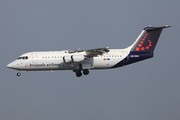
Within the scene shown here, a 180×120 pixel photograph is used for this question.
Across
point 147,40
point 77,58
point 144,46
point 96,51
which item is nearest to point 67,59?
point 77,58

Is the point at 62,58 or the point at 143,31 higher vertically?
the point at 143,31

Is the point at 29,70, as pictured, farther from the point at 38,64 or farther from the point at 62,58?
the point at 62,58

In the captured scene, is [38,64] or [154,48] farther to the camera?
[154,48]

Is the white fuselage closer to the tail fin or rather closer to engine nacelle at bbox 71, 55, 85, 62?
engine nacelle at bbox 71, 55, 85, 62

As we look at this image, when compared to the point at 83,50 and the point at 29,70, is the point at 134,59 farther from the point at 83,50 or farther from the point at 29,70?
the point at 29,70

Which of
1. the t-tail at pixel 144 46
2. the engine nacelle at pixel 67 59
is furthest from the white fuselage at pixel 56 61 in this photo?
the t-tail at pixel 144 46

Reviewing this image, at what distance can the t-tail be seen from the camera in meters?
41.0

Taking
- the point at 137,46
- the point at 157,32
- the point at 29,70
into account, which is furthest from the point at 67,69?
the point at 157,32

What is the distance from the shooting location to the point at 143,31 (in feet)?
139

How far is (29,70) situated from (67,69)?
15.0 feet

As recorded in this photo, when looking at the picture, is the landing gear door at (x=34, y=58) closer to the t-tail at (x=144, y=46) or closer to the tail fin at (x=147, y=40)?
the t-tail at (x=144, y=46)

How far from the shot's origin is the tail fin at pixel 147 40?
4181 centimetres

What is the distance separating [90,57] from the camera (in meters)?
39.4

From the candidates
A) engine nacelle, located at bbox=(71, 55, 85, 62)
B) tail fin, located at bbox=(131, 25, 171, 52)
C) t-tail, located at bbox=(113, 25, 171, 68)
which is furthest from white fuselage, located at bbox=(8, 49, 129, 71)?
tail fin, located at bbox=(131, 25, 171, 52)
